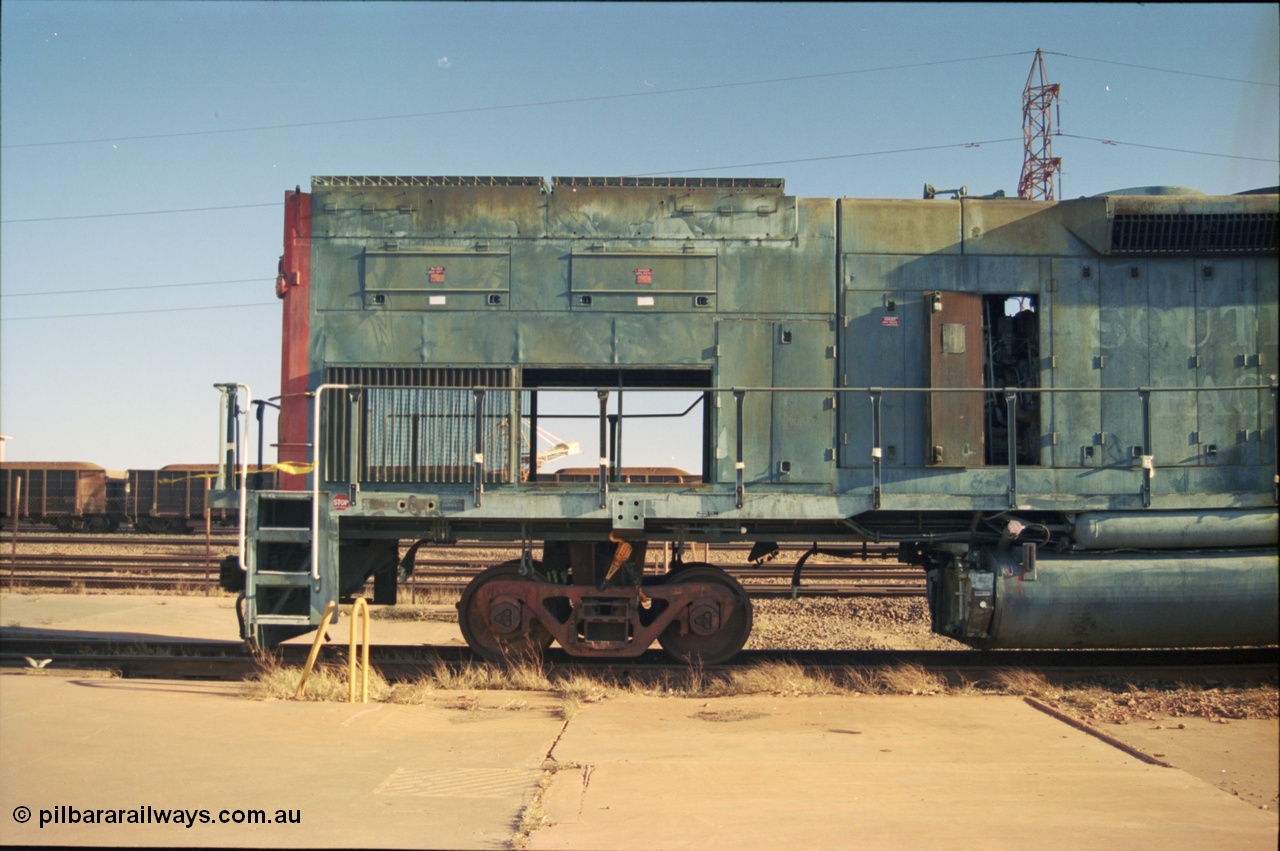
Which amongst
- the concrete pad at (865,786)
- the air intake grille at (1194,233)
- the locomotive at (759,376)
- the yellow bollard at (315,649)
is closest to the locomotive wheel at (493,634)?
the locomotive at (759,376)

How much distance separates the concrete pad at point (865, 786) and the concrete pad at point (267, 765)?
0.45m

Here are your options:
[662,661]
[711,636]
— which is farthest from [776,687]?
[662,661]

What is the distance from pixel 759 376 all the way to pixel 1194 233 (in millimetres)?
4196

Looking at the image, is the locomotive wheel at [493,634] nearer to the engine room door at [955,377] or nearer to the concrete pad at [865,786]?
the concrete pad at [865,786]

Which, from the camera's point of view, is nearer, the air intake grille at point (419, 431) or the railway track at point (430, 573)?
the air intake grille at point (419, 431)

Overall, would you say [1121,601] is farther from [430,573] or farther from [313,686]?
[430,573]

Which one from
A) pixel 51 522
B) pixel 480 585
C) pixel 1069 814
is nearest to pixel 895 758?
pixel 1069 814

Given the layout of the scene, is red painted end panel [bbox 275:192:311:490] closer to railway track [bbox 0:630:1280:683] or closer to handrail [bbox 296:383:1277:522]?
handrail [bbox 296:383:1277:522]

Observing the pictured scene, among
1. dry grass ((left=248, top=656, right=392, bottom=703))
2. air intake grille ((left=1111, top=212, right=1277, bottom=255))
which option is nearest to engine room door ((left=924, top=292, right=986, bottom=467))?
air intake grille ((left=1111, top=212, right=1277, bottom=255))

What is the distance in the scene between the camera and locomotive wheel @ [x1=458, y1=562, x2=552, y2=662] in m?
8.84

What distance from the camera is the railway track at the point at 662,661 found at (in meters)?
8.87

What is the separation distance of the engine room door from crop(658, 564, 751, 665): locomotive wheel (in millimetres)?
2198

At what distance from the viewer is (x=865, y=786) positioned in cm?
555

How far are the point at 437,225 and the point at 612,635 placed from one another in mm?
4152
